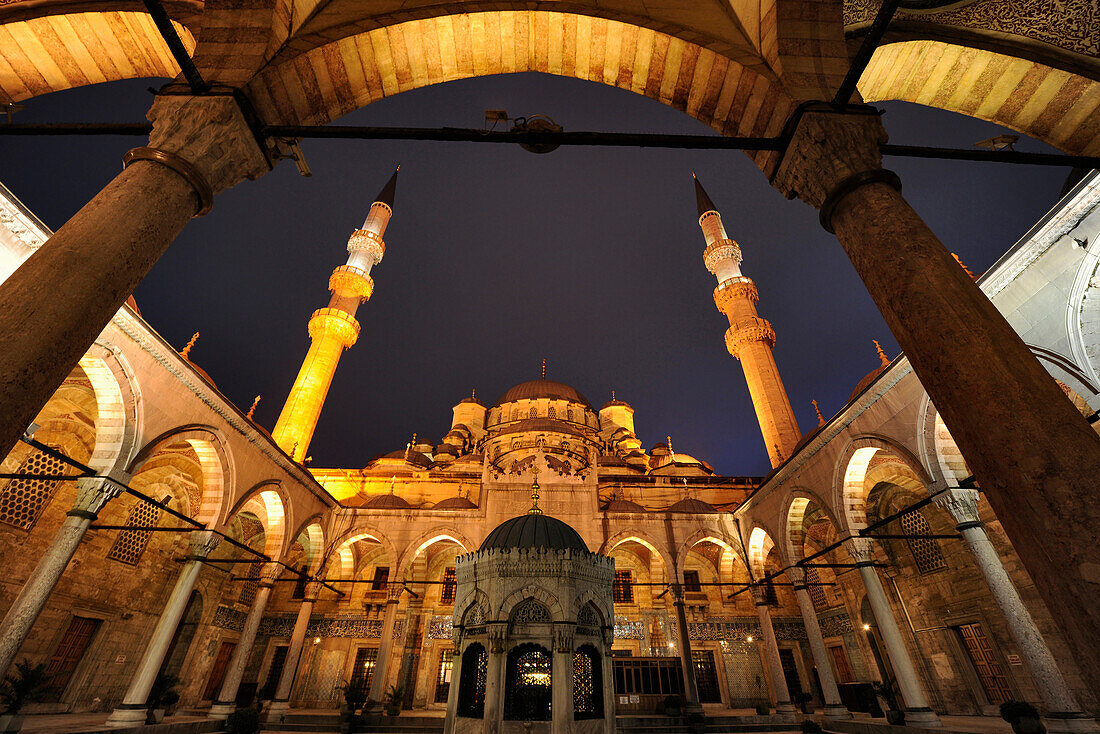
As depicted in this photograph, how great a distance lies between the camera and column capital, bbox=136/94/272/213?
11.3ft

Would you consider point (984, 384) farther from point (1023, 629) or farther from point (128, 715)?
point (128, 715)

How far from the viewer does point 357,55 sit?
15.2 feet

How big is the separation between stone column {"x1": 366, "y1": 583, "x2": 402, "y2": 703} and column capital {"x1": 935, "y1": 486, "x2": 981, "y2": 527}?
13.5m

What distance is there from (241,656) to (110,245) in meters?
13.0

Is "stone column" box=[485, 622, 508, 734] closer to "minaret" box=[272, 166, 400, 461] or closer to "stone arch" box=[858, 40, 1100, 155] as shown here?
"stone arch" box=[858, 40, 1100, 155]

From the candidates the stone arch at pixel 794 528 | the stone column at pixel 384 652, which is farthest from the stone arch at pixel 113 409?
the stone arch at pixel 794 528

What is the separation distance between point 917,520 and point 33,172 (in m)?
64.3

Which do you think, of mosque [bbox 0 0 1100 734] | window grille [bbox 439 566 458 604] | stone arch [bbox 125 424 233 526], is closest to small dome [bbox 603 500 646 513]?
mosque [bbox 0 0 1100 734]

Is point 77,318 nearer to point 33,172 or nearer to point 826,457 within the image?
point 826,457

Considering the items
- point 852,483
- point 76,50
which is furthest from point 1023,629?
point 76,50

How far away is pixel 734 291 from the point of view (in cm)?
2483

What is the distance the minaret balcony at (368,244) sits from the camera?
1080 inches

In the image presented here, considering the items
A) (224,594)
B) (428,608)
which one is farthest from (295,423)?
(428,608)

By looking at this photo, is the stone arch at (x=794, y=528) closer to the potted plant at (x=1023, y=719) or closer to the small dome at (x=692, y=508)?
the small dome at (x=692, y=508)
